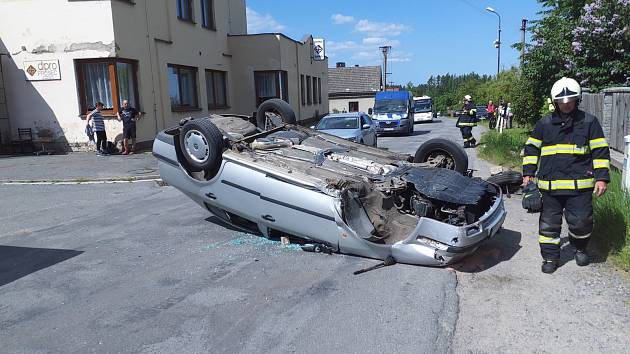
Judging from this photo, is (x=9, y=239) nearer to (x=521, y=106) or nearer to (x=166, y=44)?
(x=166, y=44)

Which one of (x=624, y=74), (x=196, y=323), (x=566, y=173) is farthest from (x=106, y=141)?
(x=624, y=74)

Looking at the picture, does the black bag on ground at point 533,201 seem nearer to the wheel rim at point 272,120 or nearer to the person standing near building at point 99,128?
the wheel rim at point 272,120

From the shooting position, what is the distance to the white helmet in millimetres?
4605

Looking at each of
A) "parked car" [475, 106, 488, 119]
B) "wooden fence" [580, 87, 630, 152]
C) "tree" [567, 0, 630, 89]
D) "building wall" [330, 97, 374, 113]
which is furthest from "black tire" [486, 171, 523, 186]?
"building wall" [330, 97, 374, 113]

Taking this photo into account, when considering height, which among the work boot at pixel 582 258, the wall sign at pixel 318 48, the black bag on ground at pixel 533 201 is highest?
the wall sign at pixel 318 48

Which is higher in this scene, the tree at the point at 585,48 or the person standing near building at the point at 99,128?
the tree at the point at 585,48

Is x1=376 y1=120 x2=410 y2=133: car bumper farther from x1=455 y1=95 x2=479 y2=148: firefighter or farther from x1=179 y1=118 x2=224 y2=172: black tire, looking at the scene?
x1=179 y1=118 x2=224 y2=172: black tire

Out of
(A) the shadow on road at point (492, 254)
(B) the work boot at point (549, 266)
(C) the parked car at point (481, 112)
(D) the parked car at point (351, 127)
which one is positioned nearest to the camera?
(B) the work boot at point (549, 266)

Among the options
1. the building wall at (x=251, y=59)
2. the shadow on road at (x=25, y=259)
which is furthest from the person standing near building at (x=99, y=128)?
the building wall at (x=251, y=59)

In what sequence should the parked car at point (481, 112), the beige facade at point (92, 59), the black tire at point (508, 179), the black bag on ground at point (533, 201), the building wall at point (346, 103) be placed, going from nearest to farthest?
the black bag on ground at point (533, 201), the black tire at point (508, 179), the beige facade at point (92, 59), the parked car at point (481, 112), the building wall at point (346, 103)

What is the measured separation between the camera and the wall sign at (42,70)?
49.1ft

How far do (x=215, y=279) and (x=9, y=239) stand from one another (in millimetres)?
3339

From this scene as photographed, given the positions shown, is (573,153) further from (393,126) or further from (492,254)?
(393,126)

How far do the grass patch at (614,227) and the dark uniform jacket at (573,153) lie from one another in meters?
0.83
